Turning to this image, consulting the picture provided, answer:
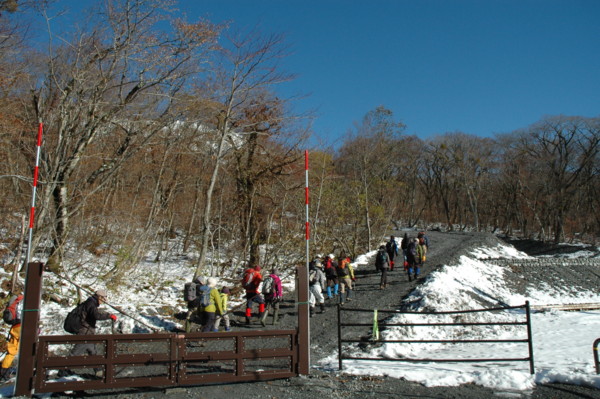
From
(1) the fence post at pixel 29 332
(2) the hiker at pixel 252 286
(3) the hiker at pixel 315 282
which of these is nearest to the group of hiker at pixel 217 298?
(2) the hiker at pixel 252 286

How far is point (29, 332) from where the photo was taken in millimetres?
7312

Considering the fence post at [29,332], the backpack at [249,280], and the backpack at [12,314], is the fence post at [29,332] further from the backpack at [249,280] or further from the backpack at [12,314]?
the backpack at [249,280]

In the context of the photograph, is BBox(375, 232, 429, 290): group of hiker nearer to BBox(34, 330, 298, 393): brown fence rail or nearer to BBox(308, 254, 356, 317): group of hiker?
BBox(308, 254, 356, 317): group of hiker

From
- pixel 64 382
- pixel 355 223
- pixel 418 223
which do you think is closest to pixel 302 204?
pixel 355 223

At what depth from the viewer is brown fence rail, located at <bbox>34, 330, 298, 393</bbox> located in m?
7.37

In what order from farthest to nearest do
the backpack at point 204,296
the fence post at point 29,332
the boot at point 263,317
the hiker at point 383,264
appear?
the hiker at point 383,264
the boot at point 263,317
the backpack at point 204,296
the fence post at point 29,332

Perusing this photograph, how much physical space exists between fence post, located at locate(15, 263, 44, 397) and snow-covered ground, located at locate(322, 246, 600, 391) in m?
5.45

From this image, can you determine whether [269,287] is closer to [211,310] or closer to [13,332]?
[211,310]

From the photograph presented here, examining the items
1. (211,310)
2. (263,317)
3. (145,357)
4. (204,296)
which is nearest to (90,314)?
(145,357)

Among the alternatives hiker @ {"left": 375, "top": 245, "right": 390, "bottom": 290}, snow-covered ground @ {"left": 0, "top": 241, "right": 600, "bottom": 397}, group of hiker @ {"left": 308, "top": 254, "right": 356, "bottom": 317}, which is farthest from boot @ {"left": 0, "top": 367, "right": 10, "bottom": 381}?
hiker @ {"left": 375, "top": 245, "right": 390, "bottom": 290}

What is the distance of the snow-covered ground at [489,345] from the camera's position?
8164 mm

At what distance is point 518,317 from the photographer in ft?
53.9

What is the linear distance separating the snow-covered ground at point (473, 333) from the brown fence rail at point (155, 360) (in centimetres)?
96

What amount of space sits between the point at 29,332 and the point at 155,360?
1.99 m
